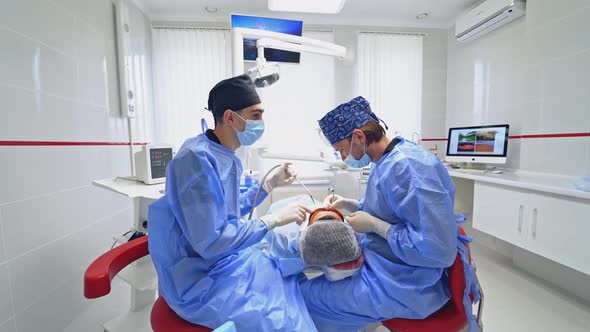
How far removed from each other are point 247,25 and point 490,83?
2.55m

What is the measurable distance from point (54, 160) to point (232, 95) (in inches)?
51.9

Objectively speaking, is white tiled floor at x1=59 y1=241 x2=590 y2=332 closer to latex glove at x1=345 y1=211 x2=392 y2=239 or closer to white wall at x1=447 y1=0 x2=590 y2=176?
latex glove at x1=345 y1=211 x2=392 y2=239

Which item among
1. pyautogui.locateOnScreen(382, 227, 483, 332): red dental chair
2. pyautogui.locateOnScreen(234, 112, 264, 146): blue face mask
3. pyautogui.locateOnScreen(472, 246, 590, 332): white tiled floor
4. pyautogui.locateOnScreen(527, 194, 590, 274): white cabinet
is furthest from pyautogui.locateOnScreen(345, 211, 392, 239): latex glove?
pyautogui.locateOnScreen(527, 194, 590, 274): white cabinet

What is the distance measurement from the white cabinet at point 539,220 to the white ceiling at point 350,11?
1993mm

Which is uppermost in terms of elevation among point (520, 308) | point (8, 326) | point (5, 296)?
point (5, 296)

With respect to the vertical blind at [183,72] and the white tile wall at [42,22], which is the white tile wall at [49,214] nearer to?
the white tile wall at [42,22]

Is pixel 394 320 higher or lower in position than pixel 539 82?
lower

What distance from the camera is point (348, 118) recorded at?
1135mm

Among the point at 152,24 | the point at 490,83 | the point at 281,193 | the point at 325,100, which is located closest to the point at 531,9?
the point at 490,83

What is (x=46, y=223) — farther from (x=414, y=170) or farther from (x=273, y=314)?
(x=414, y=170)

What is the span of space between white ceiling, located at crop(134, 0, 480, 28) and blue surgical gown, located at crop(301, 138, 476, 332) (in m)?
2.47

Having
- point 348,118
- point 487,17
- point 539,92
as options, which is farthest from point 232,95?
point 487,17

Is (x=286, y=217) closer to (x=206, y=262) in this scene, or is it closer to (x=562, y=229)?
(x=206, y=262)

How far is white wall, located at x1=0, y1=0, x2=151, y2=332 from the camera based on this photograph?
1.32 m
